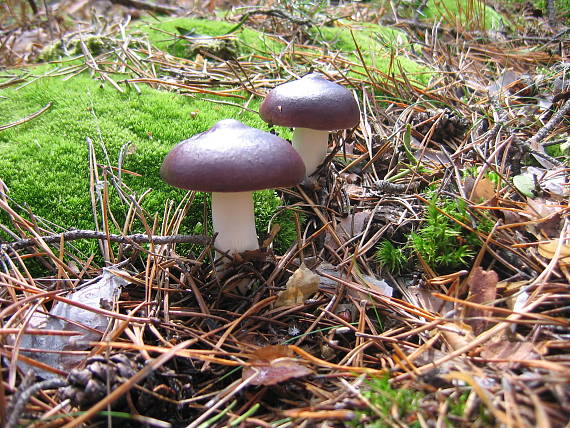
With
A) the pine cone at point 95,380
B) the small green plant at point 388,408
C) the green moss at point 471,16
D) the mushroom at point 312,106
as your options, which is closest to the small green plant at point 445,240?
the mushroom at point 312,106

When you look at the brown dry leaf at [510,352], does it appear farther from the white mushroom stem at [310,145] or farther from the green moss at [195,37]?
the green moss at [195,37]

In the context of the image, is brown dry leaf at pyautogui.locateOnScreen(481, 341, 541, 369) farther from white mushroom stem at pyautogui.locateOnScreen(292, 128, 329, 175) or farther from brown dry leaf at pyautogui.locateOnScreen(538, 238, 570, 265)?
white mushroom stem at pyautogui.locateOnScreen(292, 128, 329, 175)

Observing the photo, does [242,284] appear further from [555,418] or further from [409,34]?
[409,34]

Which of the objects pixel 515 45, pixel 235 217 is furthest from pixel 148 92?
pixel 515 45

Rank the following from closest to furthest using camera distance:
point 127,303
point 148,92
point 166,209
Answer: point 127,303, point 166,209, point 148,92

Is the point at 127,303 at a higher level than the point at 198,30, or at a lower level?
lower

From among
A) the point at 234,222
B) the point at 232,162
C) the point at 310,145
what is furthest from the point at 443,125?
the point at 232,162
